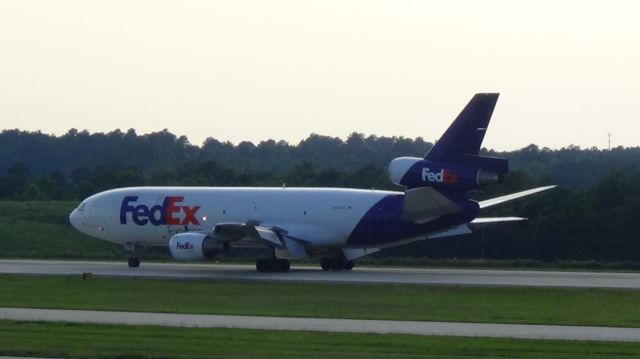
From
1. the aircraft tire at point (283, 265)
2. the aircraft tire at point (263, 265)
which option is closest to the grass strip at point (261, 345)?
the aircraft tire at point (263, 265)

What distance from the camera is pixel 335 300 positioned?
3859 cm

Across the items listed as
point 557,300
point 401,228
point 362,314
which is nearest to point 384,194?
point 401,228

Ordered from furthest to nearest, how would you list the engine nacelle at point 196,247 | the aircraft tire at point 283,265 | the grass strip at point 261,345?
the aircraft tire at point 283,265, the engine nacelle at point 196,247, the grass strip at point 261,345

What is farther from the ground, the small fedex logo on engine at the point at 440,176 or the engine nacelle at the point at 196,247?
the small fedex logo on engine at the point at 440,176

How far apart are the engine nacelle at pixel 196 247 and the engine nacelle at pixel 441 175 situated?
754 centimetres

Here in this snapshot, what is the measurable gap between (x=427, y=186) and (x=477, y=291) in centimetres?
853

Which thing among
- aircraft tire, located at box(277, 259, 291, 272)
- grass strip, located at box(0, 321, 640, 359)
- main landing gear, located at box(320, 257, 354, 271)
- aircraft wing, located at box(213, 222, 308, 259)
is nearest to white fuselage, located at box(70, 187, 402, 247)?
aircraft wing, located at box(213, 222, 308, 259)

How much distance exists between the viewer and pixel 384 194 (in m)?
53.8

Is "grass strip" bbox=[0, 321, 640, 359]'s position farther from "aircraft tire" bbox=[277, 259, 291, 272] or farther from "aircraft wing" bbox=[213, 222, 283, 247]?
"aircraft tire" bbox=[277, 259, 291, 272]

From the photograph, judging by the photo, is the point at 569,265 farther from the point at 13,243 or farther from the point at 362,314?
the point at 13,243

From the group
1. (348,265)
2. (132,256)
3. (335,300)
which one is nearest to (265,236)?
(348,265)

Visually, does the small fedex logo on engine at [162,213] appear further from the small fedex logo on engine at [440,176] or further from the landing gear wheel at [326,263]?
the small fedex logo on engine at [440,176]

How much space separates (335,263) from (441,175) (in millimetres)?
8303

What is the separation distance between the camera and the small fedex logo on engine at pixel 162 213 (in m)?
56.8
